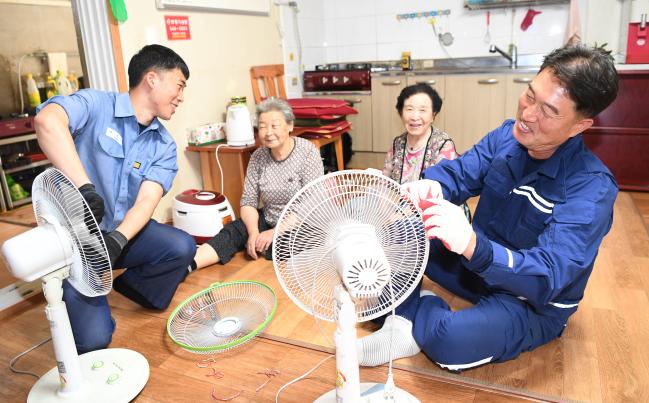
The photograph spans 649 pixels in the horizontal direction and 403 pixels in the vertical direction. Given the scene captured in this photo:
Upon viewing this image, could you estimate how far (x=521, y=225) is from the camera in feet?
5.18

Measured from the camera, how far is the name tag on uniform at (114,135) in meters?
1.88

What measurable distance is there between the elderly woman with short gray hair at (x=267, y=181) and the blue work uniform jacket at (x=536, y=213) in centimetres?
95

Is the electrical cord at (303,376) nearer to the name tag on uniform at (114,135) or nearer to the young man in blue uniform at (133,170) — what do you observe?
the young man in blue uniform at (133,170)

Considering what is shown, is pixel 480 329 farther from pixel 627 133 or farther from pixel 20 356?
pixel 627 133

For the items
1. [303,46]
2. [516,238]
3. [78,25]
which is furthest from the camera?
[303,46]

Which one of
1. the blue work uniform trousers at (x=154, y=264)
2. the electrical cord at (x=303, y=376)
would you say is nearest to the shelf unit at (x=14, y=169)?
the blue work uniform trousers at (x=154, y=264)

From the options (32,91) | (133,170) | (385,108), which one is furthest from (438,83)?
(32,91)

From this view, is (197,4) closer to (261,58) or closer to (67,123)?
(261,58)

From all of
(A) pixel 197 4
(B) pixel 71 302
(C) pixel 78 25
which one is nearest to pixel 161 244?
(B) pixel 71 302

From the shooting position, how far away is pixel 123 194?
6.33ft

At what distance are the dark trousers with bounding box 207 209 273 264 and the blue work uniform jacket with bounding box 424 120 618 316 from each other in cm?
113

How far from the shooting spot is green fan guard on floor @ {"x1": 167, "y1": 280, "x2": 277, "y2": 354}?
177 centimetres

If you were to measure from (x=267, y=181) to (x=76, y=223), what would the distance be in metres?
1.32

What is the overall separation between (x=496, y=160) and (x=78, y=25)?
2.35m
